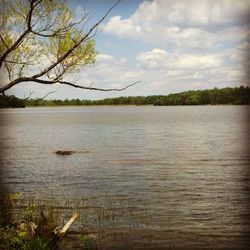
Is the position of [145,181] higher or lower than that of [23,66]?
lower

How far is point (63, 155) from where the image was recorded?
44.4 meters

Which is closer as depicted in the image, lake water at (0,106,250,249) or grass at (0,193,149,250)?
grass at (0,193,149,250)

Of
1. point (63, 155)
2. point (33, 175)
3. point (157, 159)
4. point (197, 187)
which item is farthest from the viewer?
point (63, 155)

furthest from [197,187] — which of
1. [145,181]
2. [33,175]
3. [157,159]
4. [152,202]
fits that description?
[157,159]

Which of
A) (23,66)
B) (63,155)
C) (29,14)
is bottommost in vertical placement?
(63,155)

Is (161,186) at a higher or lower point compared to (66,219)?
lower

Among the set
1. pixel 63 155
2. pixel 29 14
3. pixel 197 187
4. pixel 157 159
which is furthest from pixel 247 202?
pixel 63 155

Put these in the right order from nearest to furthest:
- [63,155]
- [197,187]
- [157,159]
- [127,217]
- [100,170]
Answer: [127,217], [197,187], [100,170], [157,159], [63,155]

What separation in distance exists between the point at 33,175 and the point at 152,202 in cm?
1262

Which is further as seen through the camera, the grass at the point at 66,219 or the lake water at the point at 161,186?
the lake water at the point at 161,186

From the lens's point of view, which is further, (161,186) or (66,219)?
(161,186)

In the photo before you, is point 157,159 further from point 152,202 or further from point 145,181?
point 152,202

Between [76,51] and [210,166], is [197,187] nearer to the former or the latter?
[210,166]

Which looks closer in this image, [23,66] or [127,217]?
[23,66]
